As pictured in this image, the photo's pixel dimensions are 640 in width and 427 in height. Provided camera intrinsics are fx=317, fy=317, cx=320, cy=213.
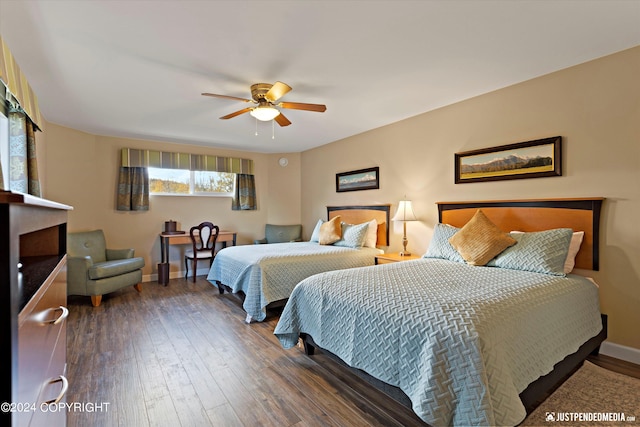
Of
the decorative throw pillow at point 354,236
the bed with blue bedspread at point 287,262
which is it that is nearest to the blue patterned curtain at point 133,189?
the bed with blue bedspread at point 287,262

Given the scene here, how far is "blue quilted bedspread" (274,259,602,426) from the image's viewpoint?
1446mm

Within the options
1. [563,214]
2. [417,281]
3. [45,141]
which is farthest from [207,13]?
[45,141]

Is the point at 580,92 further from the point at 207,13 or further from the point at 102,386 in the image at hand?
the point at 102,386

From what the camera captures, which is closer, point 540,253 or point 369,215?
point 540,253

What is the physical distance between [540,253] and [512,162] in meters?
1.07

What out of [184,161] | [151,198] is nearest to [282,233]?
[184,161]

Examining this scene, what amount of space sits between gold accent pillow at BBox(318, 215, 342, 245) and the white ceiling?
1772 millimetres

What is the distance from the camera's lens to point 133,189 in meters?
5.20

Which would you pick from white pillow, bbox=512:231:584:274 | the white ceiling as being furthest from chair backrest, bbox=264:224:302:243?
white pillow, bbox=512:231:584:274

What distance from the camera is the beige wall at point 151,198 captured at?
454 cm

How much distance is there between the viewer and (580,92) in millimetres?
2758

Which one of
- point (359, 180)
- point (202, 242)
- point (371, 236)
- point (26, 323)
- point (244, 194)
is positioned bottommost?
point (202, 242)

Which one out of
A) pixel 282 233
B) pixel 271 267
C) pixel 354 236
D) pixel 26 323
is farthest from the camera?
pixel 282 233

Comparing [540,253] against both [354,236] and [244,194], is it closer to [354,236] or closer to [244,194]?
[354,236]
